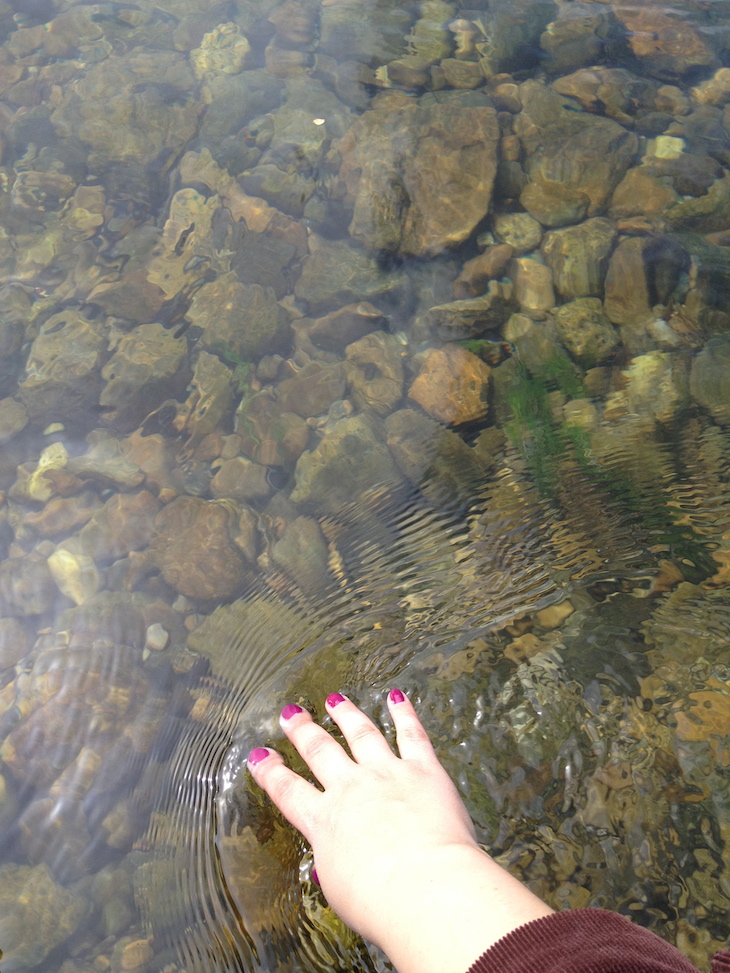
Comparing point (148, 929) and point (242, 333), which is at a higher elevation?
point (242, 333)

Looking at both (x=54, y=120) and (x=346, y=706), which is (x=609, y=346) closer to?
(x=346, y=706)

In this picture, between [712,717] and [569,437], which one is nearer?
[712,717]

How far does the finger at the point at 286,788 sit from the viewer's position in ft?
6.18

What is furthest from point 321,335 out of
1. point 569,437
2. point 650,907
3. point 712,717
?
point 650,907

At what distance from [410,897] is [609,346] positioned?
2.39 m

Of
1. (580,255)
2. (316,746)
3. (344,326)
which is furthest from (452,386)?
(316,746)

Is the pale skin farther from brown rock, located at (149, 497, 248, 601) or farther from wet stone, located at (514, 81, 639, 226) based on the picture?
wet stone, located at (514, 81, 639, 226)

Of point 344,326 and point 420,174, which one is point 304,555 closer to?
point 344,326

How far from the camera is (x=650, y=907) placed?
1852 millimetres

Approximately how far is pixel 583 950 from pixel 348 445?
210cm

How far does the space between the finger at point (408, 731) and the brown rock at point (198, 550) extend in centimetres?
91

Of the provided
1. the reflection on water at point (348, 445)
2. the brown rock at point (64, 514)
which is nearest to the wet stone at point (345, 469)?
the reflection on water at point (348, 445)

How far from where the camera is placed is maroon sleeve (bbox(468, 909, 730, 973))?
1.16 metres

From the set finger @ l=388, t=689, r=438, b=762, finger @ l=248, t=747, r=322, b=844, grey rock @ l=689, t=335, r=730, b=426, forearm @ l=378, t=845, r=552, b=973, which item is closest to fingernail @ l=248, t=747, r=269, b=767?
finger @ l=248, t=747, r=322, b=844
